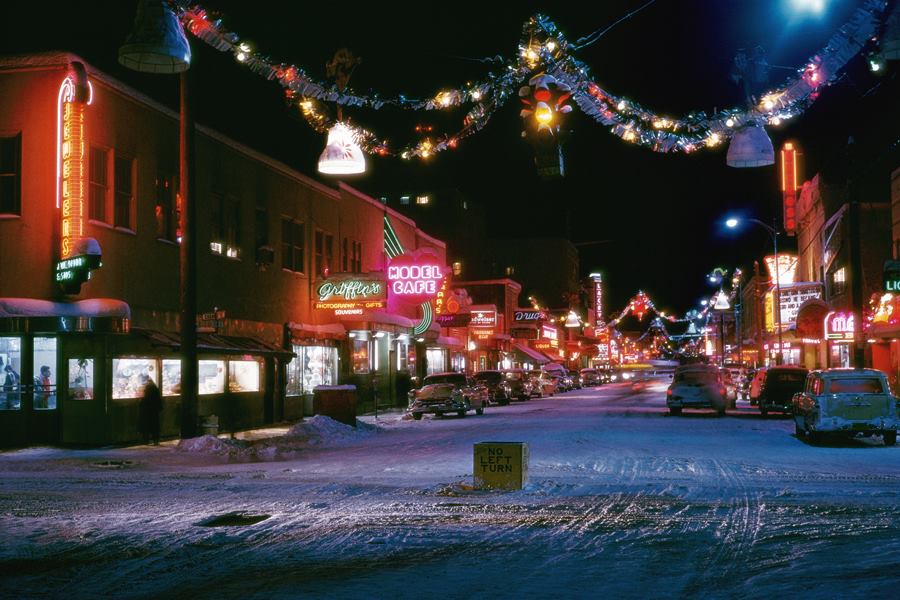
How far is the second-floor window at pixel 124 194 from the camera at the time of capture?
23.7 metres

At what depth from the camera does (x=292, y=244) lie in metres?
34.7

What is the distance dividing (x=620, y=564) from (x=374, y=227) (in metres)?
35.6

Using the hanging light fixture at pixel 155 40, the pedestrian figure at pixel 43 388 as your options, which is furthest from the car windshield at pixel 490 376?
the hanging light fixture at pixel 155 40

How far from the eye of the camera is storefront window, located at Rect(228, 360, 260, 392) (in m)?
29.2

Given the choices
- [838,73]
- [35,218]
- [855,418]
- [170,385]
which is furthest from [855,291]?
[35,218]

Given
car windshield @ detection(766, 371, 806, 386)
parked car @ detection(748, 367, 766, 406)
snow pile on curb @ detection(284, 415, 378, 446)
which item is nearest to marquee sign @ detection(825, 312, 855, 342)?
parked car @ detection(748, 367, 766, 406)

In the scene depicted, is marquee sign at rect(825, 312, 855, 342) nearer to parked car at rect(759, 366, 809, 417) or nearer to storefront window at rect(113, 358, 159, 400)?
parked car at rect(759, 366, 809, 417)

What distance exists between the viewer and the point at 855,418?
21.2m

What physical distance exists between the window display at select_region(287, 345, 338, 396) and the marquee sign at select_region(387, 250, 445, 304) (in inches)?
168

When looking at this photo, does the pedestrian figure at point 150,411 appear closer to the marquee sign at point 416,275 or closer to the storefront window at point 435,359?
the marquee sign at point 416,275

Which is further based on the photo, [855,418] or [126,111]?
[126,111]

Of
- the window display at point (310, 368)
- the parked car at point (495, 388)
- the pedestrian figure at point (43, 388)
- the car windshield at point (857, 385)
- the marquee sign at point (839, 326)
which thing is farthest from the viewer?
the parked car at point (495, 388)

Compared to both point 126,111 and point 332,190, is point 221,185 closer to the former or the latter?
point 126,111

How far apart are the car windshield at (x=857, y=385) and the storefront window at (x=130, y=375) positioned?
16.1 meters
